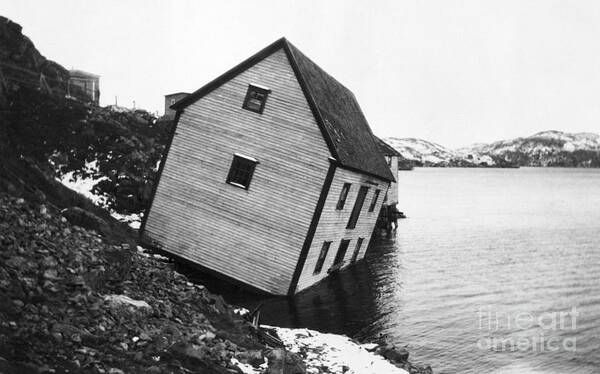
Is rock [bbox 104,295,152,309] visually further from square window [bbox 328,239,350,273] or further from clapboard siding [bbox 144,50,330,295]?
square window [bbox 328,239,350,273]

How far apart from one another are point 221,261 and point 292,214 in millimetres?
3678

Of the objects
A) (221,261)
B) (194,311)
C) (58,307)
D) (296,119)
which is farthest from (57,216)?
(296,119)

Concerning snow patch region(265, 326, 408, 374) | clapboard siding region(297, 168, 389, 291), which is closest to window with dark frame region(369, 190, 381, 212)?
clapboard siding region(297, 168, 389, 291)

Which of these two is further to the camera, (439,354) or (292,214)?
(292,214)

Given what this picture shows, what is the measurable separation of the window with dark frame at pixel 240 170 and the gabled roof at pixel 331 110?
3463 mm

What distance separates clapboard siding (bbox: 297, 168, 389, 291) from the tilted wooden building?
104 millimetres

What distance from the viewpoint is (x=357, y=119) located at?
30516 millimetres

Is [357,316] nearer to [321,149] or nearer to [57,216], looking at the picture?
[321,149]

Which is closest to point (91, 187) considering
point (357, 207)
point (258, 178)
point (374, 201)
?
point (258, 178)

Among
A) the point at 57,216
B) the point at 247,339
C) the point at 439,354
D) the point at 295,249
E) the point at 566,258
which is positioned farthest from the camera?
the point at 566,258

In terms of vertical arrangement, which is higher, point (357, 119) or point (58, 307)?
point (357, 119)

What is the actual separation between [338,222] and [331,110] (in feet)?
18.0

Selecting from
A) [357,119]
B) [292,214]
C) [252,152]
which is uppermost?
[357,119]

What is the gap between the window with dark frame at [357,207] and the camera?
85.1 ft
